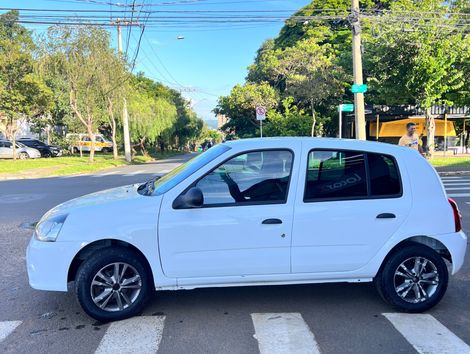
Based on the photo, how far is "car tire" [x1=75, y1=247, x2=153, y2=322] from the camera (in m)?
3.99

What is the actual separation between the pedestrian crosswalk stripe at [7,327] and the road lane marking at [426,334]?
3552mm

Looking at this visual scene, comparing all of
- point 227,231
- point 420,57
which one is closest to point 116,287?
point 227,231

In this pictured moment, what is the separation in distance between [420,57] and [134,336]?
1882 centimetres

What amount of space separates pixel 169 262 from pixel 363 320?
1943mm

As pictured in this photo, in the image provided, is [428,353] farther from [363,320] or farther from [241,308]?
[241,308]

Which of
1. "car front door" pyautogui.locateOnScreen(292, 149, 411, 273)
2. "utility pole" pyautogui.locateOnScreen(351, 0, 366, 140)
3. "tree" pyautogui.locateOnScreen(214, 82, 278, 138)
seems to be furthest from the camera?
"tree" pyautogui.locateOnScreen(214, 82, 278, 138)

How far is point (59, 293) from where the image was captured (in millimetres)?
4863

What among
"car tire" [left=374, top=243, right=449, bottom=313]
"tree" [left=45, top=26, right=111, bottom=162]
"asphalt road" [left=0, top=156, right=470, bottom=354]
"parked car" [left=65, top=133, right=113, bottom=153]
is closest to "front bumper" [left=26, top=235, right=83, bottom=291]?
"asphalt road" [left=0, top=156, right=470, bottom=354]

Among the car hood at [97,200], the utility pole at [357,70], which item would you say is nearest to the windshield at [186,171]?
the car hood at [97,200]

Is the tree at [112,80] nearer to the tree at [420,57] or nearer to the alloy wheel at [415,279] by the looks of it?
the tree at [420,57]

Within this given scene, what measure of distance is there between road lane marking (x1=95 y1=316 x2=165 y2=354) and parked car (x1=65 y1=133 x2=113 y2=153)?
39305 millimetres

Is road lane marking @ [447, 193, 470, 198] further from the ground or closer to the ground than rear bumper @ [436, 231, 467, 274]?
closer to the ground

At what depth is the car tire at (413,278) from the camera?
4.29m

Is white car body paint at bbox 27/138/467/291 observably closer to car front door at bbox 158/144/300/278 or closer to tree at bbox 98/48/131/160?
car front door at bbox 158/144/300/278
